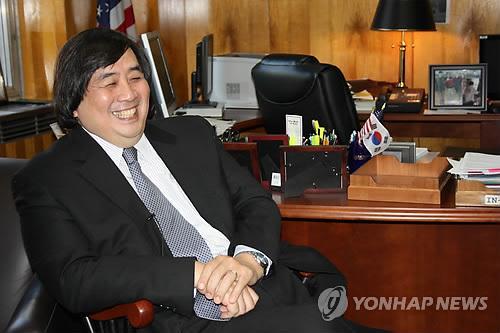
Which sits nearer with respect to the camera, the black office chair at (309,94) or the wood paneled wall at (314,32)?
the black office chair at (309,94)

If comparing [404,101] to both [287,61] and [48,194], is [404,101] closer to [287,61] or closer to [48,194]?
[287,61]

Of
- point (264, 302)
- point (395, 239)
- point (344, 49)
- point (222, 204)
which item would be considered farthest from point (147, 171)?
point (344, 49)

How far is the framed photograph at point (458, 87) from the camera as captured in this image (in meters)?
4.30

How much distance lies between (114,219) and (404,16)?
2912 mm

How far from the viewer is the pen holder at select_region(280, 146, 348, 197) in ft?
8.21

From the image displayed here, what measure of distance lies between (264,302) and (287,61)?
4.09 ft

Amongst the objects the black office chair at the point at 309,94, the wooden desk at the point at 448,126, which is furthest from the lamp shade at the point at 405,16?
the black office chair at the point at 309,94

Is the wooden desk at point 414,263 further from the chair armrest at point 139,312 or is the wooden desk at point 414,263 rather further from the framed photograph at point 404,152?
the chair armrest at point 139,312

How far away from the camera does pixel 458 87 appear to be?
170 inches

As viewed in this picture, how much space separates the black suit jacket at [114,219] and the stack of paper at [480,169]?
0.59m

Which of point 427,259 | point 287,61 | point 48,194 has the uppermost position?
point 287,61

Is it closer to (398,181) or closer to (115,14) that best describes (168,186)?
(398,181)

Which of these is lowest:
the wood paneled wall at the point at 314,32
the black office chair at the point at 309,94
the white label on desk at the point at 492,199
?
the white label on desk at the point at 492,199

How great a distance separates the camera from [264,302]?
2.09 meters
